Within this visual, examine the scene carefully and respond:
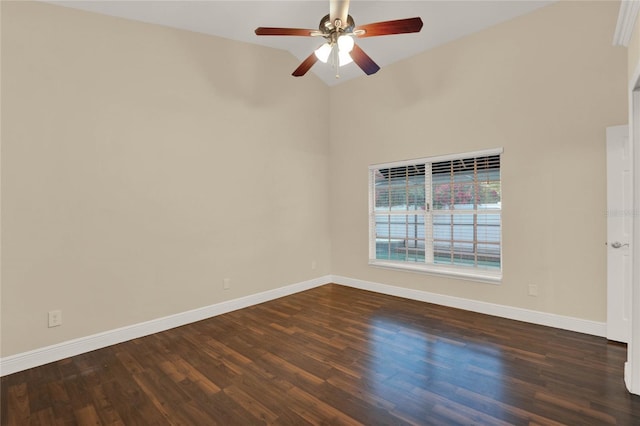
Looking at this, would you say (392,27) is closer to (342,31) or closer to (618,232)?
(342,31)

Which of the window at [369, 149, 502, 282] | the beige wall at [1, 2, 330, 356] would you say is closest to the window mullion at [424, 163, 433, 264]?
the window at [369, 149, 502, 282]

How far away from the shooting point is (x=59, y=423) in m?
1.92

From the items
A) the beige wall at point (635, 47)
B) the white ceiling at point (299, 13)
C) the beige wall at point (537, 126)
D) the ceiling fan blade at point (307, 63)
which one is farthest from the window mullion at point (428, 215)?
the beige wall at point (635, 47)

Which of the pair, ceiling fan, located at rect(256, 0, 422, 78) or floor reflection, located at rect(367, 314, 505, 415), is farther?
ceiling fan, located at rect(256, 0, 422, 78)

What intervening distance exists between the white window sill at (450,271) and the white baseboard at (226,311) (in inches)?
10.9

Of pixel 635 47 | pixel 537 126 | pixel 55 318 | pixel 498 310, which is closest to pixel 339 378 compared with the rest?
pixel 498 310

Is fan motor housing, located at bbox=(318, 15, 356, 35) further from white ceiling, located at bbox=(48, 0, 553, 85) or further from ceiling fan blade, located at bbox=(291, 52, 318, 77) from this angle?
white ceiling, located at bbox=(48, 0, 553, 85)

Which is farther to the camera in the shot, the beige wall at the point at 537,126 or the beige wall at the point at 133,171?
the beige wall at the point at 537,126

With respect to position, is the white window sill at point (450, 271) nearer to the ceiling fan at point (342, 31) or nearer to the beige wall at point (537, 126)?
the beige wall at point (537, 126)

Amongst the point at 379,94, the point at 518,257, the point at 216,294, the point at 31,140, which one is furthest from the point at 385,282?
the point at 31,140

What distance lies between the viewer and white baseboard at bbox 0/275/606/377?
2.65m

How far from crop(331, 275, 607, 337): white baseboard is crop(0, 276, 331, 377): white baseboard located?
155 centimetres

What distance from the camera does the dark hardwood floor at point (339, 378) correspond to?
194 centimetres

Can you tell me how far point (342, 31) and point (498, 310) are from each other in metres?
3.36
